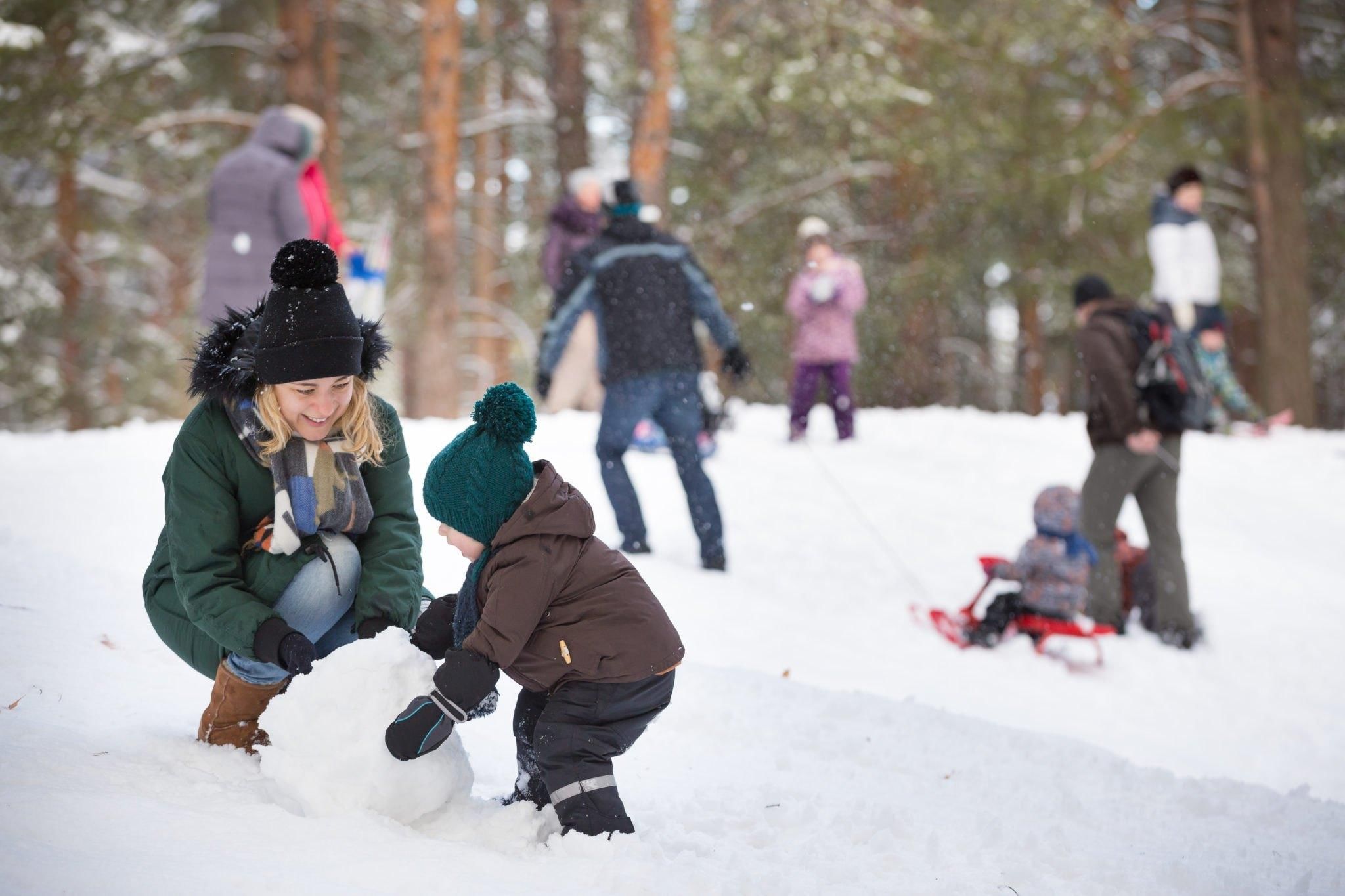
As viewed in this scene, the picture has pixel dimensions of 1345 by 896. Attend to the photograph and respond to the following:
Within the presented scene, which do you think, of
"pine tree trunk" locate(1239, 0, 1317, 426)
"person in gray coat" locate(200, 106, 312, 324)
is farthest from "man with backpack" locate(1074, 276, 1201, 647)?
"pine tree trunk" locate(1239, 0, 1317, 426)

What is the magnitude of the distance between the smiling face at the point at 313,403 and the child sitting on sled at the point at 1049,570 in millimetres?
3907

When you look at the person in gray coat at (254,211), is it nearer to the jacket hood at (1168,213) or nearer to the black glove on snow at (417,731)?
the black glove on snow at (417,731)

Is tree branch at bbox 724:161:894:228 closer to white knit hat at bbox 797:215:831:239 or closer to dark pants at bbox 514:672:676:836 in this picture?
white knit hat at bbox 797:215:831:239

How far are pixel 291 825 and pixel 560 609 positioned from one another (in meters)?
0.72

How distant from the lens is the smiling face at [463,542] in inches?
104

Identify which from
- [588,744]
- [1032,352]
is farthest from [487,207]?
[588,744]

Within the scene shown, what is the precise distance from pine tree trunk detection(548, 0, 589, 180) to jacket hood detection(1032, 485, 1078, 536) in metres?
8.30

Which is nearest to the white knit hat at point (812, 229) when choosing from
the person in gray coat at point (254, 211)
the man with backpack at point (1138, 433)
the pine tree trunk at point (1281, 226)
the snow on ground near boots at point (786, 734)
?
the snow on ground near boots at point (786, 734)

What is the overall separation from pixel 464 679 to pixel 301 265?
1122 mm

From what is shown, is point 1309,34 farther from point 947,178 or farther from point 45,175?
point 45,175

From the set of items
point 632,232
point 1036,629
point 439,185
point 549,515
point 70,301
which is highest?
point 439,185

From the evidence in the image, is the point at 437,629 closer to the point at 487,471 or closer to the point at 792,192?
the point at 487,471

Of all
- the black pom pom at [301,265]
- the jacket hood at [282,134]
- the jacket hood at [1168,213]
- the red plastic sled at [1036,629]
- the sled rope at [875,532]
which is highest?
the jacket hood at [282,134]

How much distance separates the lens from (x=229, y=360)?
2.83 m
